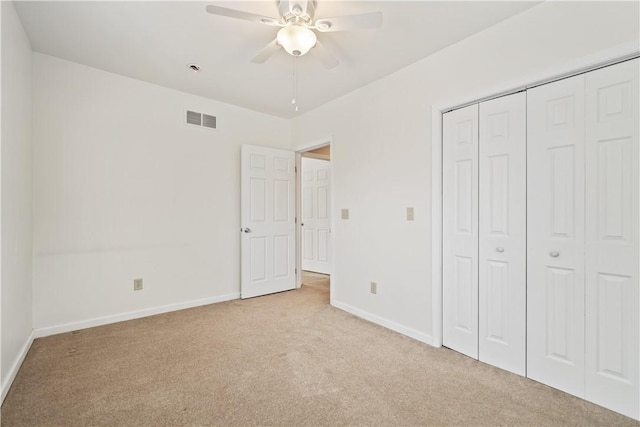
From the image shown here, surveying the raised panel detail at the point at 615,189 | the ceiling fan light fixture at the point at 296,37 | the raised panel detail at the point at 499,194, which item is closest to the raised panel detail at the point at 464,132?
the raised panel detail at the point at 499,194

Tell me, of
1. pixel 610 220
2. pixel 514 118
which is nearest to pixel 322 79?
pixel 514 118

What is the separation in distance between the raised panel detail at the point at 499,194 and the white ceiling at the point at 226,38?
3.32 feet

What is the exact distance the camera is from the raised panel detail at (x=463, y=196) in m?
2.31

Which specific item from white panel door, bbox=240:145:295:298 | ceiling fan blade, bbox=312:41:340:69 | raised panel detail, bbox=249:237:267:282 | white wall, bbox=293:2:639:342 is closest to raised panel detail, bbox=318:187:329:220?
white panel door, bbox=240:145:295:298

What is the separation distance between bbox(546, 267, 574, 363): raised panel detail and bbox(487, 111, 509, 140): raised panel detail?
3.18 ft

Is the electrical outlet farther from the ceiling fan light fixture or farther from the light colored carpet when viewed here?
the ceiling fan light fixture

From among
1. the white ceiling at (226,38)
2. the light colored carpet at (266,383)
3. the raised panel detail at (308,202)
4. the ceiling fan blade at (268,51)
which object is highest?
the white ceiling at (226,38)

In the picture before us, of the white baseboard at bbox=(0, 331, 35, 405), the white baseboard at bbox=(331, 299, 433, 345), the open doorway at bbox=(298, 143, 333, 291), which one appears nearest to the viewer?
the white baseboard at bbox=(0, 331, 35, 405)

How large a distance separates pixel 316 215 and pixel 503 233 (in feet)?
12.8

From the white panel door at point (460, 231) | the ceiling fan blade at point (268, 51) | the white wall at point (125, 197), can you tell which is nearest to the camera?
the ceiling fan blade at point (268, 51)

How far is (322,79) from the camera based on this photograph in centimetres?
302

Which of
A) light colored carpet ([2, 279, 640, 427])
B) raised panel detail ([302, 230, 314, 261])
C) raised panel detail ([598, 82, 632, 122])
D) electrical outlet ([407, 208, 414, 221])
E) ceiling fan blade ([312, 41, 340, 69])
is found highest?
ceiling fan blade ([312, 41, 340, 69])

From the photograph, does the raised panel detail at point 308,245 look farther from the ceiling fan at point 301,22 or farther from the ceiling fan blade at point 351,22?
the ceiling fan blade at point 351,22

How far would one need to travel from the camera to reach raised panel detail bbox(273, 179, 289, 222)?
159 inches
